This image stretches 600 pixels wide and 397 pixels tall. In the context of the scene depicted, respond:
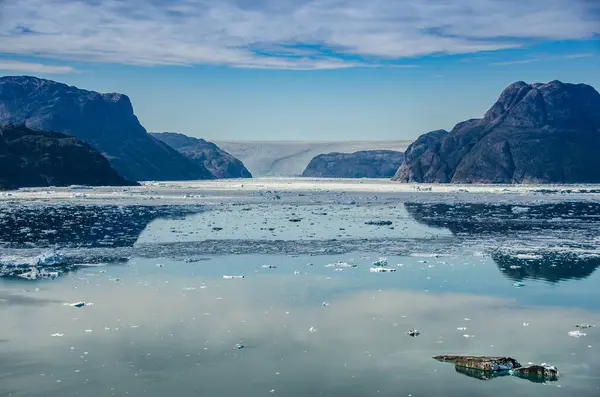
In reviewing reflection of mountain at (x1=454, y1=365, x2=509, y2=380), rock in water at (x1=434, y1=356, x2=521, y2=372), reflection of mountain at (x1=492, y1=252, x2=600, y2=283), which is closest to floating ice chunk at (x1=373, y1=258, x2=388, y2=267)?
reflection of mountain at (x1=492, y1=252, x2=600, y2=283)

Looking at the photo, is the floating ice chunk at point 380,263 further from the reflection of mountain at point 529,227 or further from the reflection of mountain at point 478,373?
the reflection of mountain at point 478,373

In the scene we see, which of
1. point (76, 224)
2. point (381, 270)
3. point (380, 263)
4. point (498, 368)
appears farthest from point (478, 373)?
point (76, 224)

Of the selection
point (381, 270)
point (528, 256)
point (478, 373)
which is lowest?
point (381, 270)

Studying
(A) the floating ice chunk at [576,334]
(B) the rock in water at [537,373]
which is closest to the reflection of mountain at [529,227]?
(A) the floating ice chunk at [576,334]

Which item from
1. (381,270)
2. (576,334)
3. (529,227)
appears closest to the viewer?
(576,334)

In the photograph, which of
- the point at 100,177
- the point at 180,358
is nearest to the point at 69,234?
the point at 180,358

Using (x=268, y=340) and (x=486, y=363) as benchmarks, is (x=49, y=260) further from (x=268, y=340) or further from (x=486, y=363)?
(x=486, y=363)

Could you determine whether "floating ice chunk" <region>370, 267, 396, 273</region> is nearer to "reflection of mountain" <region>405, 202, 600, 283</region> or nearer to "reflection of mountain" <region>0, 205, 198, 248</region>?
"reflection of mountain" <region>405, 202, 600, 283</region>
